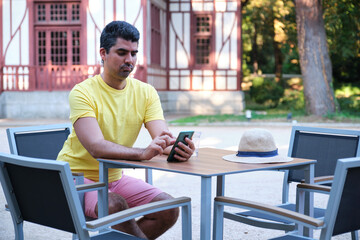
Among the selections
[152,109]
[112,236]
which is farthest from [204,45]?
[112,236]

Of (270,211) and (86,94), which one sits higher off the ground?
(86,94)

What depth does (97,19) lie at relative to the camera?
73.3ft

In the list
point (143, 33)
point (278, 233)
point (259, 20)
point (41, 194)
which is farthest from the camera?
point (259, 20)

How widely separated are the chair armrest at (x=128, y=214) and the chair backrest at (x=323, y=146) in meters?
1.69

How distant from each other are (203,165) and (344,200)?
879mm

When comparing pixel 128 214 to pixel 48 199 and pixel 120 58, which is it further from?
pixel 120 58

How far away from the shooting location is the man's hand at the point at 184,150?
3.56 metres

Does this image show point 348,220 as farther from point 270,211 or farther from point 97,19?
point 97,19

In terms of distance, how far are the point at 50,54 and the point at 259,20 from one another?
558 inches

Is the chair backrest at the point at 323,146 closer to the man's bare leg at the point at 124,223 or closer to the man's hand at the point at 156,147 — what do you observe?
the man's hand at the point at 156,147

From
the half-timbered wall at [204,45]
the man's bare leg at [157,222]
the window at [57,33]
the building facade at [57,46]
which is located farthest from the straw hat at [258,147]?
the half-timbered wall at [204,45]

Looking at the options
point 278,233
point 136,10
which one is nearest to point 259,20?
point 136,10

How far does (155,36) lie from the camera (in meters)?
23.7

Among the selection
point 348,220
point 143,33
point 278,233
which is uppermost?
point 143,33
